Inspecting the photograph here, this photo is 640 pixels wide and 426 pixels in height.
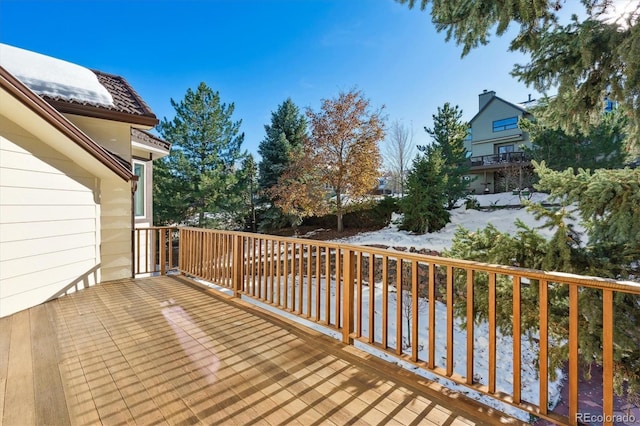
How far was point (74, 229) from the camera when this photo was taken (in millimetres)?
4188

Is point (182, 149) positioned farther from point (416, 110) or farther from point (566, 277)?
point (566, 277)

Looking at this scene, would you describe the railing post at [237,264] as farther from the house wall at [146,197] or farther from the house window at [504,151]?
the house window at [504,151]

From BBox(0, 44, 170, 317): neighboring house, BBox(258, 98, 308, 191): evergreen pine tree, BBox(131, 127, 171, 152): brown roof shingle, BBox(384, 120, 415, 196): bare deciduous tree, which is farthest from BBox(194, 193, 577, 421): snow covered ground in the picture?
BBox(384, 120, 415, 196): bare deciduous tree

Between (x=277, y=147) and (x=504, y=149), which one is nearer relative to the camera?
(x=277, y=147)

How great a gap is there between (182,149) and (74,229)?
10180 mm

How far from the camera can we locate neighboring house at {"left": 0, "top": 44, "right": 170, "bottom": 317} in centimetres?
333

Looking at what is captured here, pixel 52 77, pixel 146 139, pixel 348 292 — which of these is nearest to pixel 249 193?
pixel 146 139

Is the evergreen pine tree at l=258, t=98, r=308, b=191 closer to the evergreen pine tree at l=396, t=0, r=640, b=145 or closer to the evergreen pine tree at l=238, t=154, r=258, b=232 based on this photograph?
the evergreen pine tree at l=238, t=154, r=258, b=232

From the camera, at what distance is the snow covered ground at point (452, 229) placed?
33.3 ft

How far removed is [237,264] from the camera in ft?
13.5

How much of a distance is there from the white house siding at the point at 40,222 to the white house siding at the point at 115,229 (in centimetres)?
29

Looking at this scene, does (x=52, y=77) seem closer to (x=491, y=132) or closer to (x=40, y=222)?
(x=40, y=222)

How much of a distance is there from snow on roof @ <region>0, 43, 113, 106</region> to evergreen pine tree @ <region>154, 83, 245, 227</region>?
7.40 m

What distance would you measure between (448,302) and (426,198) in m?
9.70
